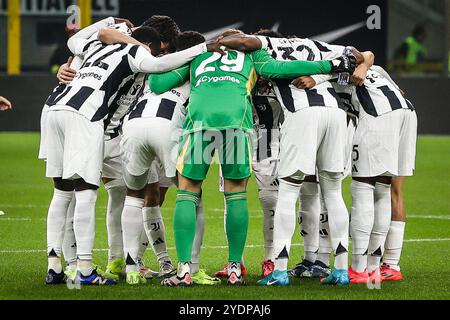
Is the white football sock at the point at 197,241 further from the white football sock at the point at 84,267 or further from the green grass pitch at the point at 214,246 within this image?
the white football sock at the point at 84,267

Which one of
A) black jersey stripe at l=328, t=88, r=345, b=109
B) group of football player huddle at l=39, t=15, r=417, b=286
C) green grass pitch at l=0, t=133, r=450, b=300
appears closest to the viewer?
green grass pitch at l=0, t=133, r=450, b=300

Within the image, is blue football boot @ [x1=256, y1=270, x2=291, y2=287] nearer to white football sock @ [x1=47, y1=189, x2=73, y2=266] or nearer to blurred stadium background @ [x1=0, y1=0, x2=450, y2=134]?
white football sock @ [x1=47, y1=189, x2=73, y2=266]

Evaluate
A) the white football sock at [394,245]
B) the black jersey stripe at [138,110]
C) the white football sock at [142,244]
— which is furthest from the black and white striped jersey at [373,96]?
the white football sock at [142,244]

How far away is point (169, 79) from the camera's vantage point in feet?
27.5

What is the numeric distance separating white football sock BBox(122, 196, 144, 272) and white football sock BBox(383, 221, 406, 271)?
1.94 meters

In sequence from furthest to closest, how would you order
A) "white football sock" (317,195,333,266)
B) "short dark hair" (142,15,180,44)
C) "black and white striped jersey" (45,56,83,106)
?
"white football sock" (317,195,333,266) < "short dark hair" (142,15,180,44) < "black and white striped jersey" (45,56,83,106)

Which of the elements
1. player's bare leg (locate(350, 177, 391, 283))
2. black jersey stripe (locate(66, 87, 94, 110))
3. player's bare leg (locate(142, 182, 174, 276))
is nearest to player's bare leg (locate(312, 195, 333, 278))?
player's bare leg (locate(350, 177, 391, 283))

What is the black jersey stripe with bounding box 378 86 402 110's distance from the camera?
28.2 feet

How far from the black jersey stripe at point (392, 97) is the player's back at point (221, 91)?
1.04m

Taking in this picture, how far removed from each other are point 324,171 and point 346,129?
35cm

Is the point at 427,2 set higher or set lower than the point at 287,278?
higher

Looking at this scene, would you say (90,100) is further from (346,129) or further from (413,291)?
(413,291)

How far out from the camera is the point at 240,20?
24062 millimetres

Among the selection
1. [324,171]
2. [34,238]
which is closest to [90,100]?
[324,171]
